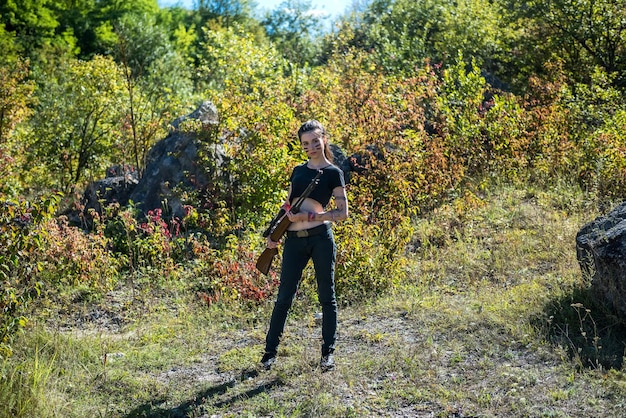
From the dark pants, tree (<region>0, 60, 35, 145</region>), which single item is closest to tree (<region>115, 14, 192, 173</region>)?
tree (<region>0, 60, 35, 145</region>)

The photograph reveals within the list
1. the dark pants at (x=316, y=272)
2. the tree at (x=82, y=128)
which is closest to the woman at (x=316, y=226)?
the dark pants at (x=316, y=272)

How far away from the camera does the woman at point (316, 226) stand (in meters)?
4.85

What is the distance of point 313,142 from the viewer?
4.89m


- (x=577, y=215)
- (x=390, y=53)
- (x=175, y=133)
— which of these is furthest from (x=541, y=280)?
(x=390, y=53)

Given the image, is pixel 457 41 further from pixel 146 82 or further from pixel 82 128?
pixel 82 128

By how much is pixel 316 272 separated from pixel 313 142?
903mm

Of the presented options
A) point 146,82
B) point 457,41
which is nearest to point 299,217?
point 457,41

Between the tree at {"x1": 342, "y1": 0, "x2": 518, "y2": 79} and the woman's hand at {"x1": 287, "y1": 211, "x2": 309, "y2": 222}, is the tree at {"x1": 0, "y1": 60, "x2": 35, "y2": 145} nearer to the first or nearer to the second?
the tree at {"x1": 342, "y1": 0, "x2": 518, "y2": 79}

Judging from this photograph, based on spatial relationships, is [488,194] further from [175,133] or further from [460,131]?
[175,133]

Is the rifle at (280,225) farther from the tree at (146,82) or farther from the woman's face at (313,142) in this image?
the tree at (146,82)

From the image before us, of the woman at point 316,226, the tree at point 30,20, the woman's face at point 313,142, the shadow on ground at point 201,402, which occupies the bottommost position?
the shadow on ground at point 201,402

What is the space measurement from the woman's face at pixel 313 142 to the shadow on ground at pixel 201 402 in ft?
5.40

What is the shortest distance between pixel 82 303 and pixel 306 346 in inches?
110

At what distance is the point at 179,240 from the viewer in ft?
27.1
